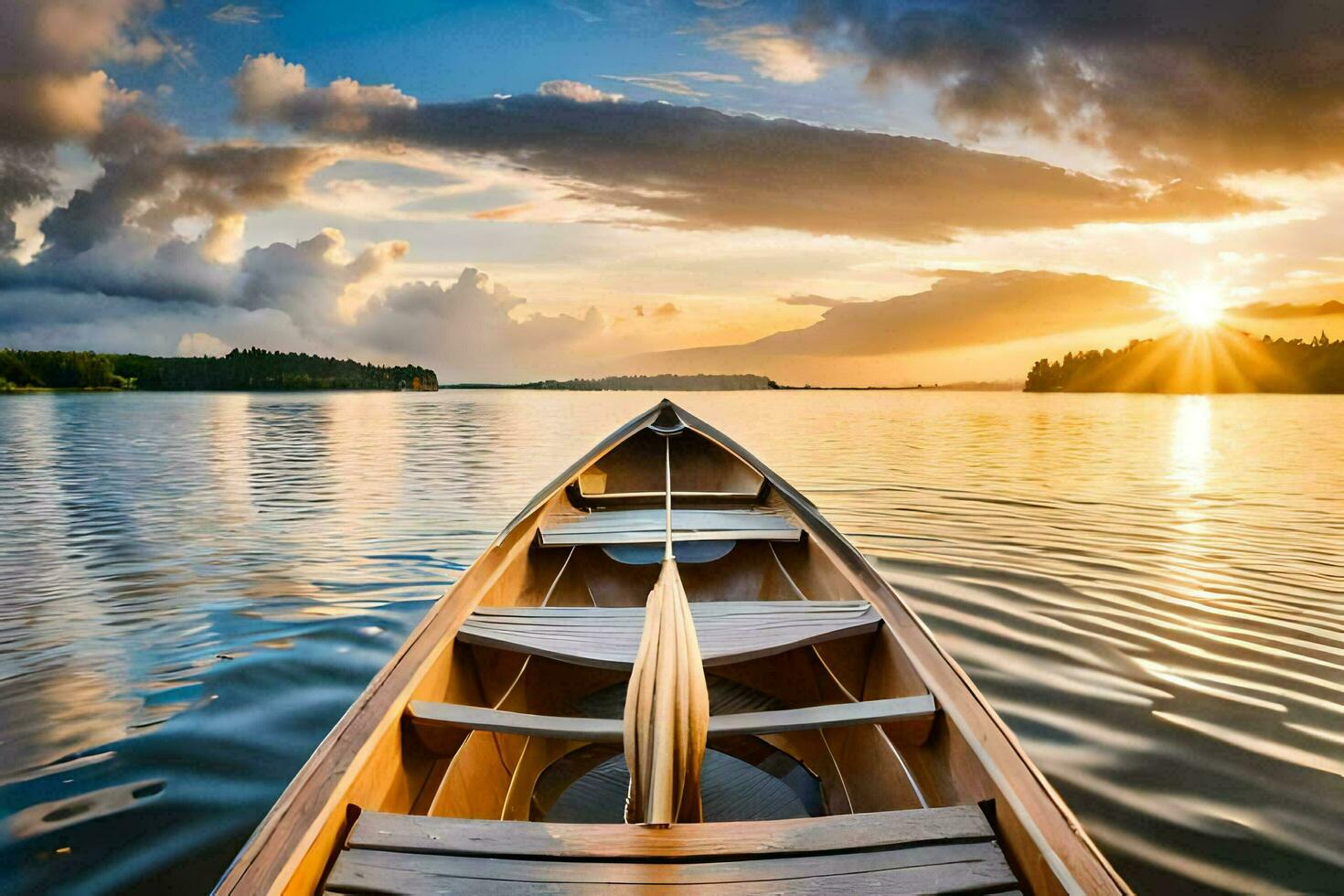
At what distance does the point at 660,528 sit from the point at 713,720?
3400mm

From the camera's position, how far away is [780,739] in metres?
3.61

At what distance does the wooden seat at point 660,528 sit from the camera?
5363mm

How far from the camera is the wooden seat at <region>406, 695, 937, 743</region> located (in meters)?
2.44

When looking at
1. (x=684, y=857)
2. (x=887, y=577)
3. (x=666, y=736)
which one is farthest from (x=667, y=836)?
(x=887, y=577)

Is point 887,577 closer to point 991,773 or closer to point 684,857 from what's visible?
point 991,773

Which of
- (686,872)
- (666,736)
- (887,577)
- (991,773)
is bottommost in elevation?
(887,577)

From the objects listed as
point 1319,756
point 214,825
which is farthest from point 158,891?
point 1319,756

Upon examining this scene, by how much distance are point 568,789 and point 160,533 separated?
334 inches

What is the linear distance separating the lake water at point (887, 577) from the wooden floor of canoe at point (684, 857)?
1.40 metres

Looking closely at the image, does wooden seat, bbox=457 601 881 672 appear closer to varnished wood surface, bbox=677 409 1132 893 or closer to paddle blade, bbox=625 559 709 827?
varnished wood surface, bbox=677 409 1132 893

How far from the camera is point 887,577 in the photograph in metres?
6.95

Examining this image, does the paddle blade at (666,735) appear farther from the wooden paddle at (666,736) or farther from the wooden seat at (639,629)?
the wooden seat at (639,629)

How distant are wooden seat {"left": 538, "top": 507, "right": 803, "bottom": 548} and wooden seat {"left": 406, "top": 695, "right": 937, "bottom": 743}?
2.73 meters

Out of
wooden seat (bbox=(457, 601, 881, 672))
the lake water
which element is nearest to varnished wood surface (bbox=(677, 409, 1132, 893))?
wooden seat (bbox=(457, 601, 881, 672))
